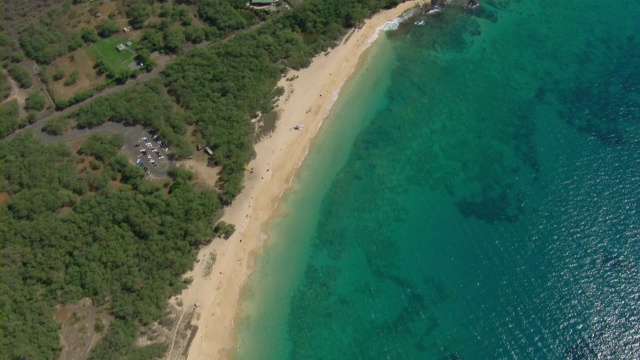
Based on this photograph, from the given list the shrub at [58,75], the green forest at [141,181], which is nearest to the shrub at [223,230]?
the green forest at [141,181]

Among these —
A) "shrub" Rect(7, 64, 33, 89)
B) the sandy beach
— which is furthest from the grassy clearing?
the sandy beach

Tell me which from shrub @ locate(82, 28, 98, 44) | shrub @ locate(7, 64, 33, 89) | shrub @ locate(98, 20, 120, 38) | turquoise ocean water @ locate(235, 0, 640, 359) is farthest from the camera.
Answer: shrub @ locate(98, 20, 120, 38)

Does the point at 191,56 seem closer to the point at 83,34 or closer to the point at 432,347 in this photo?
the point at 83,34

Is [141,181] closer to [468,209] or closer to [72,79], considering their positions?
[72,79]

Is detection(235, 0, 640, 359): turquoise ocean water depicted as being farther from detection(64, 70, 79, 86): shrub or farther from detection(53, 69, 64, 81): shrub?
detection(53, 69, 64, 81): shrub

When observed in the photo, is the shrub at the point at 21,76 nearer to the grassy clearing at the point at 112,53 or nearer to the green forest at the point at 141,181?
the green forest at the point at 141,181

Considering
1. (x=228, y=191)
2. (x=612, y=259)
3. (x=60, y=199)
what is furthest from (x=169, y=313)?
(x=612, y=259)
